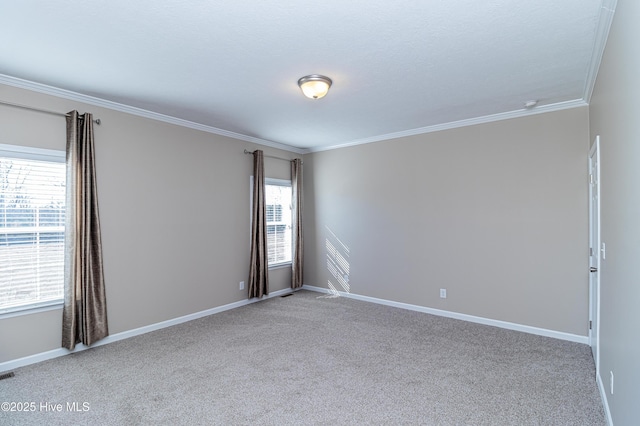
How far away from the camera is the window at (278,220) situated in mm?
5812

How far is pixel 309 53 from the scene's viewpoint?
8.72 feet

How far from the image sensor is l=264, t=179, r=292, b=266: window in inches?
229

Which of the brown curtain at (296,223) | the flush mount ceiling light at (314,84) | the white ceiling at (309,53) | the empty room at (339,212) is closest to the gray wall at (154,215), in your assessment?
the empty room at (339,212)

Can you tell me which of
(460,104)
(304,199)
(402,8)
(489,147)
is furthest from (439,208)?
(402,8)

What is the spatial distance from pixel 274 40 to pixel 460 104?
239cm

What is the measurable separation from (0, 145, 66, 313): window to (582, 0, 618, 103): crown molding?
4.59m

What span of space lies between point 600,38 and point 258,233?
446 centimetres

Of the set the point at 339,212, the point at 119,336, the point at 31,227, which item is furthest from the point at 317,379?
the point at 339,212

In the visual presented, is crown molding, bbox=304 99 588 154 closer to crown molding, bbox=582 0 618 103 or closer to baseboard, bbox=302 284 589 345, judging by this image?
crown molding, bbox=582 0 618 103

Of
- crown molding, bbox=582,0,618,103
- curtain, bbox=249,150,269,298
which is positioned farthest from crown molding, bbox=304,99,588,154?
curtain, bbox=249,150,269,298

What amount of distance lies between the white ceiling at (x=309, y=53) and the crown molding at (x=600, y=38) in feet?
0.04

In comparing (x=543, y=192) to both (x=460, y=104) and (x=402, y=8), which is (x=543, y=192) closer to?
(x=460, y=104)

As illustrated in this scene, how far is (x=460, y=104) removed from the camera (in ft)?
12.7

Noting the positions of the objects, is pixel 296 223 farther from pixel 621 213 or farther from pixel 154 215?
pixel 621 213
